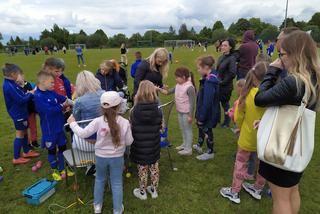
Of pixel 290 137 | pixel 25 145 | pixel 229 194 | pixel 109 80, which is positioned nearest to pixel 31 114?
pixel 25 145

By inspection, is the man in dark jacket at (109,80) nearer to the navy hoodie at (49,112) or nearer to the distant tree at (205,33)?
the navy hoodie at (49,112)

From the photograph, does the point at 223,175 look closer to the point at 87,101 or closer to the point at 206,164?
the point at 206,164

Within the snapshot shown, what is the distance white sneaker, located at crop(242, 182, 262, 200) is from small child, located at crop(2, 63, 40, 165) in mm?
3796

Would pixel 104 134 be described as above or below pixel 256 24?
below

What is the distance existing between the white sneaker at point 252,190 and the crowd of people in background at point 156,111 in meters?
0.01

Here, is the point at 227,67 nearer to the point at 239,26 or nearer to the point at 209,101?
the point at 209,101

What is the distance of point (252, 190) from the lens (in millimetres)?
3764

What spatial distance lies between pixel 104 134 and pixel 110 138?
4.6 inches

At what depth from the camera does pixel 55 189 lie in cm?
394

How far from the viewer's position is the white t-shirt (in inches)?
117

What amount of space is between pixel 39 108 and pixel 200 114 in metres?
2.62

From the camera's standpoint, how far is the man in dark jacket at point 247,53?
244 inches

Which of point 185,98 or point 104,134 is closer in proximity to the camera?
point 104,134

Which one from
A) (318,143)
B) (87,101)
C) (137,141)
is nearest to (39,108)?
(87,101)
